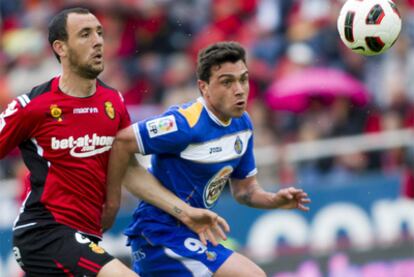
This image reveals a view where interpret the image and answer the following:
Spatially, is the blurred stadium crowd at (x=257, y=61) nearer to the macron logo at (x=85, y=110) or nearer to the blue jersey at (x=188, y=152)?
the blue jersey at (x=188, y=152)

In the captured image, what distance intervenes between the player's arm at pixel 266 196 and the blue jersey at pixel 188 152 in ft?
1.15

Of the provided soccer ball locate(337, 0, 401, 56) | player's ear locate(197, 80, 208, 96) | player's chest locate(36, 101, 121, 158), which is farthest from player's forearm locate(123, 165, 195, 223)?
soccer ball locate(337, 0, 401, 56)

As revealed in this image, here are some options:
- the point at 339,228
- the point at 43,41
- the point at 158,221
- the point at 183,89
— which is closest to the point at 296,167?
the point at 339,228

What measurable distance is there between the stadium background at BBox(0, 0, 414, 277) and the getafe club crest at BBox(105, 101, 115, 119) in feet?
15.0

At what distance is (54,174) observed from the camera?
8641 mm

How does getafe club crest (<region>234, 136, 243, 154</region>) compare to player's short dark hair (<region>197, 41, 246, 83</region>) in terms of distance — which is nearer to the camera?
player's short dark hair (<region>197, 41, 246, 83</region>)

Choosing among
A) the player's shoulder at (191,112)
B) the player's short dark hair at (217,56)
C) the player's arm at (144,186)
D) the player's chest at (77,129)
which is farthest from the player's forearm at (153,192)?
the player's short dark hair at (217,56)

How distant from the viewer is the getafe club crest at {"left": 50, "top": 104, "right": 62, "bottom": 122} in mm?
8656

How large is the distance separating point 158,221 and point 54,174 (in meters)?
0.97

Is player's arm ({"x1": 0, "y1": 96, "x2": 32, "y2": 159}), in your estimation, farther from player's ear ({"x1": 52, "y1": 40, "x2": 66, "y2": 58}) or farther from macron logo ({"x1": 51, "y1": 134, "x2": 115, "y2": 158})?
player's ear ({"x1": 52, "y1": 40, "x2": 66, "y2": 58})

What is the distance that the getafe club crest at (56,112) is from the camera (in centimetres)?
866

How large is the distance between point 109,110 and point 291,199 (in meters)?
1.56

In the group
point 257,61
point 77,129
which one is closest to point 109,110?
point 77,129

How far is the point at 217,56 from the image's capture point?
29.7ft
